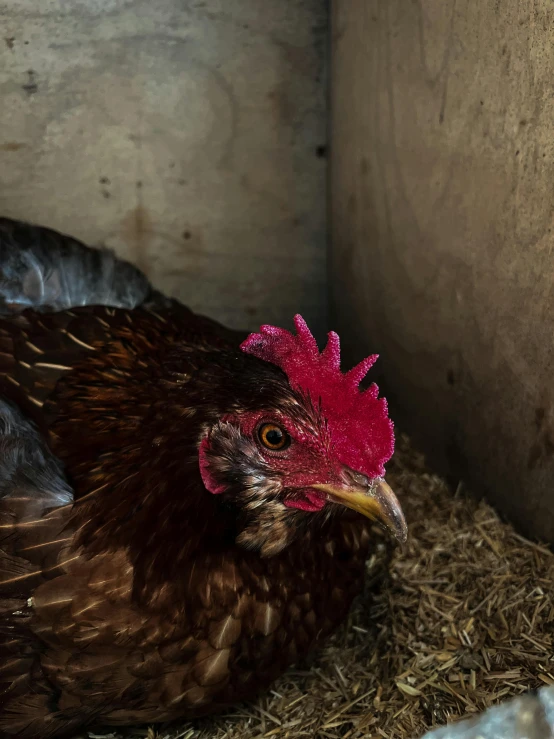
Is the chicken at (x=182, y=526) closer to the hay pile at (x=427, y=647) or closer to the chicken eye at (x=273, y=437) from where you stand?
the chicken eye at (x=273, y=437)

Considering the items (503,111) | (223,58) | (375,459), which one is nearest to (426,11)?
(503,111)

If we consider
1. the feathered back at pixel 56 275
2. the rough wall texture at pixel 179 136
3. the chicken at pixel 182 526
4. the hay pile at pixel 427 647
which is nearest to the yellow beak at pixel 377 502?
the chicken at pixel 182 526

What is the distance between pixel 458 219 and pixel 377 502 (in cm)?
102

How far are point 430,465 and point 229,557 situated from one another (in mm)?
1132

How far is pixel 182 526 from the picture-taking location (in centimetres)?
139

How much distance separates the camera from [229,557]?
1.44 m

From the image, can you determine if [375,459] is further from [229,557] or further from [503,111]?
[503,111]

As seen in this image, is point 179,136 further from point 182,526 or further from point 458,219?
point 182,526

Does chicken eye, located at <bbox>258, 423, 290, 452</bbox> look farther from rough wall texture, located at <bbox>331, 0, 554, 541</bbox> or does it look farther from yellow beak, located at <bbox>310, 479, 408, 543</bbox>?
rough wall texture, located at <bbox>331, 0, 554, 541</bbox>

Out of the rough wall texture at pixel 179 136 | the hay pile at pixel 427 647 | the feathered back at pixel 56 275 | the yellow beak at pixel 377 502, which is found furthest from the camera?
the rough wall texture at pixel 179 136

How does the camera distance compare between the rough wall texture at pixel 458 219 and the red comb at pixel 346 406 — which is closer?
the red comb at pixel 346 406

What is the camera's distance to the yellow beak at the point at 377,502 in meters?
1.25

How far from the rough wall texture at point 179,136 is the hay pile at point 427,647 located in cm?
125

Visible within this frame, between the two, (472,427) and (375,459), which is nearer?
(375,459)
